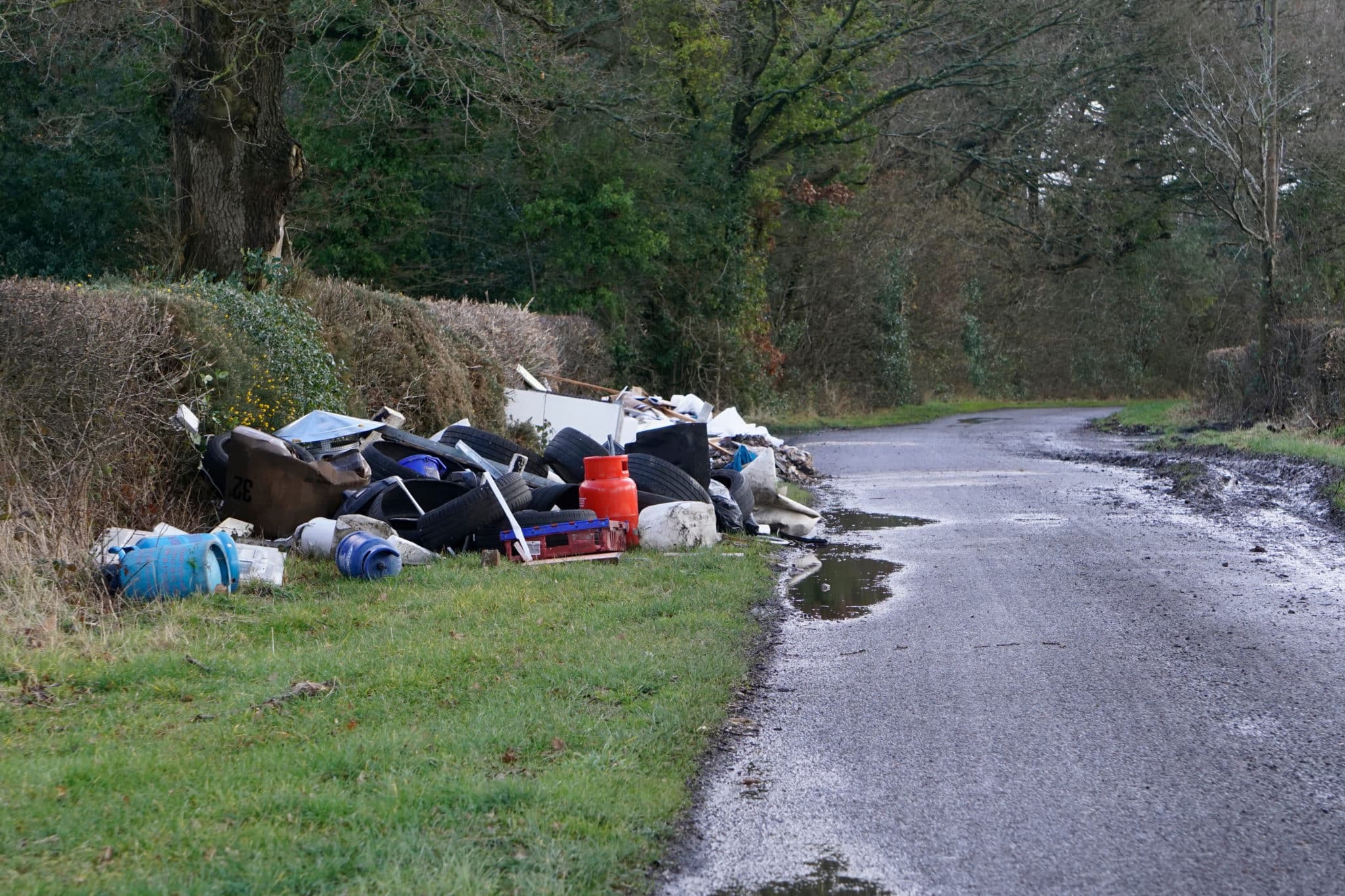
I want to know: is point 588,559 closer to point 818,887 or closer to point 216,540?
point 216,540

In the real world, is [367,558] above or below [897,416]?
below

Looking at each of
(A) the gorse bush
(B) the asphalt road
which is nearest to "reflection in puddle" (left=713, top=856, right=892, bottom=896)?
(B) the asphalt road

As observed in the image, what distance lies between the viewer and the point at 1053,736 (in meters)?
5.81

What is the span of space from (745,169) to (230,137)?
19.2 m

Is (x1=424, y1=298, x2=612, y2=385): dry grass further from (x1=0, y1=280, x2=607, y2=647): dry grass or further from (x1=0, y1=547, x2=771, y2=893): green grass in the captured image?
(x1=0, y1=547, x2=771, y2=893): green grass

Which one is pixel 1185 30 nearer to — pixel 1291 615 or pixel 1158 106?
pixel 1158 106

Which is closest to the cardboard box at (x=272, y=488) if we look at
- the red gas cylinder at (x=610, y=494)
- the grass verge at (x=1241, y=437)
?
the red gas cylinder at (x=610, y=494)

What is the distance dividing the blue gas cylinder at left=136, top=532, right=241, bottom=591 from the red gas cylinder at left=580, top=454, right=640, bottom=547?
336 cm

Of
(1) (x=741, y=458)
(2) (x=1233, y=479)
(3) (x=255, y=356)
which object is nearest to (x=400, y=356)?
(3) (x=255, y=356)

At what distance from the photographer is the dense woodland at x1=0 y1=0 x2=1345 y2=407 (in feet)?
54.6

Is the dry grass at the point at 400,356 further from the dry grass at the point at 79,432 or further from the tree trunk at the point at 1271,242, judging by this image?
the tree trunk at the point at 1271,242

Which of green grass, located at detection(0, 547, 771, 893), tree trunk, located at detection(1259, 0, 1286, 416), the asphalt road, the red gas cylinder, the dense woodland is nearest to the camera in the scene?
green grass, located at detection(0, 547, 771, 893)

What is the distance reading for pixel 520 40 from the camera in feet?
57.9

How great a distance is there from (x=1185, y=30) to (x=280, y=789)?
1546 inches
